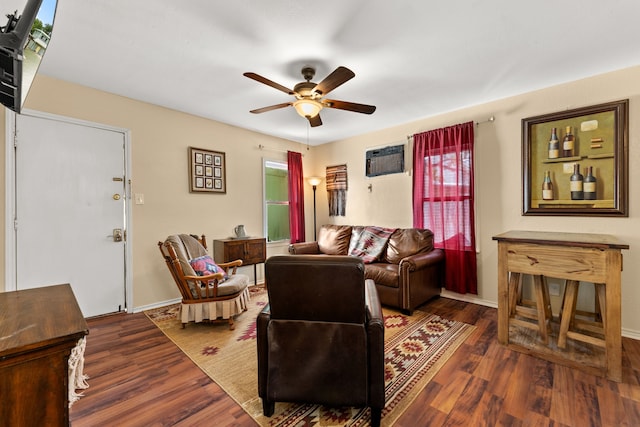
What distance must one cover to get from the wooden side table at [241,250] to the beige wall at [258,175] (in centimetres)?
33

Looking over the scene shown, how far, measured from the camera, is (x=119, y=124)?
10.3 ft

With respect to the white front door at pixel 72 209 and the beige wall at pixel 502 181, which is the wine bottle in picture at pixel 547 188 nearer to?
the beige wall at pixel 502 181

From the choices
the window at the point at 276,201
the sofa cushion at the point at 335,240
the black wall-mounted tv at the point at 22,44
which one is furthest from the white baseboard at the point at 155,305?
the black wall-mounted tv at the point at 22,44

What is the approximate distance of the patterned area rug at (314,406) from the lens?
1611 millimetres

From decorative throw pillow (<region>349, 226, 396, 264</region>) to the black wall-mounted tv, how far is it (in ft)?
11.4

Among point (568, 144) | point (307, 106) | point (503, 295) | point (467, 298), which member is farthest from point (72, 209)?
point (568, 144)

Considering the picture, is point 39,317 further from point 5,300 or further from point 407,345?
point 407,345

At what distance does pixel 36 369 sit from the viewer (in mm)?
821

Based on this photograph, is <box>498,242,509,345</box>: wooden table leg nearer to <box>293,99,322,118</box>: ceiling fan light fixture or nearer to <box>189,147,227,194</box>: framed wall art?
<box>293,99,322,118</box>: ceiling fan light fixture

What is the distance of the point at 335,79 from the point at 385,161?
2.37 meters

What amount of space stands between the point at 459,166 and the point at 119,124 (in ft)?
13.5

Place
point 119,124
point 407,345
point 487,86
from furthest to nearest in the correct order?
point 119,124, point 487,86, point 407,345

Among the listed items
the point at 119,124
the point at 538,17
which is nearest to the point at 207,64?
the point at 119,124

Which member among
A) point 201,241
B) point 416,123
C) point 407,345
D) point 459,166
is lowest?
point 407,345
